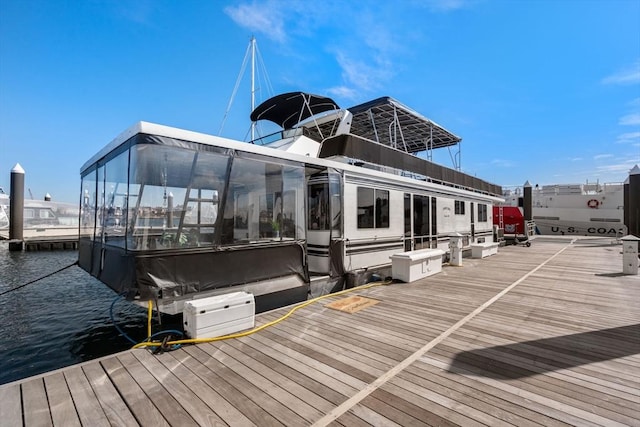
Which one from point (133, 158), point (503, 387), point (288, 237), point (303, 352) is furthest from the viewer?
point (288, 237)

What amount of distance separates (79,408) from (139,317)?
538 cm

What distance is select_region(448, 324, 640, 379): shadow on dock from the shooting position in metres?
3.04

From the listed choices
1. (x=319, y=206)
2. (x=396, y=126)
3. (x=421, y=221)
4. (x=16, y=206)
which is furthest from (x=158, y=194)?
(x=16, y=206)

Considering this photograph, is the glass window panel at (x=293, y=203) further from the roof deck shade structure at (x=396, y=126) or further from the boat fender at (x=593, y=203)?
the boat fender at (x=593, y=203)

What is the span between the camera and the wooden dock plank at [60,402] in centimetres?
232

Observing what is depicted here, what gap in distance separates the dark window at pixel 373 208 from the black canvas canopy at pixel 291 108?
8.78ft

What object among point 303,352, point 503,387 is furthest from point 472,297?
point 303,352

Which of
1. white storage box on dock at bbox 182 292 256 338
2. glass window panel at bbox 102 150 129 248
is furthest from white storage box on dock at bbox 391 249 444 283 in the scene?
glass window panel at bbox 102 150 129 248

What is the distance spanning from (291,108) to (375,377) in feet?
24.1

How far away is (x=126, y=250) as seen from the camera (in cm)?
407

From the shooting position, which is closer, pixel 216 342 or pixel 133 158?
pixel 216 342

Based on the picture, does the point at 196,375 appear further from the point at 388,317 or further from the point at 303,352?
the point at 388,317

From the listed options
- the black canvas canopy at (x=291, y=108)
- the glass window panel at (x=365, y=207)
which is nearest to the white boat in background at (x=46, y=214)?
the black canvas canopy at (x=291, y=108)

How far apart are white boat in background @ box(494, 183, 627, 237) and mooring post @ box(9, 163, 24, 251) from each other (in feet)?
117
